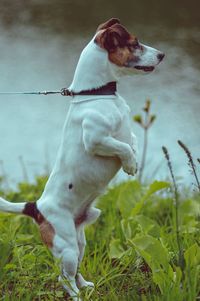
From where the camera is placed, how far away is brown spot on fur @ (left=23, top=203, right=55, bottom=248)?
152 centimetres

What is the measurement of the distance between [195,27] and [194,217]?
1.88m

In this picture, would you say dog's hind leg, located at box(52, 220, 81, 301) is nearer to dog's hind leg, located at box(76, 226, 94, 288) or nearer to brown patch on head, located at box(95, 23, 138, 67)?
dog's hind leg, located at box(76, 226, 94, 288)

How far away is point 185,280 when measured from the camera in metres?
1.58

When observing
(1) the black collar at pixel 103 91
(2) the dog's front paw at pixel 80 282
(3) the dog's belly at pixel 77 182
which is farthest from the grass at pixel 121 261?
(1) the black collar at pixel 103 91

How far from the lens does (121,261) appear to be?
183 cm

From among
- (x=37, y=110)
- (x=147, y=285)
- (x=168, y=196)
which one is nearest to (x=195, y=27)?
(x=37, y=110)

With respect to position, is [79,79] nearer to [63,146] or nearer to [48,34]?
[63,146]

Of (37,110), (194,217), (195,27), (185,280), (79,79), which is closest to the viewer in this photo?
(79,79)

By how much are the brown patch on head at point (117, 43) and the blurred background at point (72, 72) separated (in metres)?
1.22

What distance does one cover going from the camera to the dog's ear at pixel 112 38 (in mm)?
1448

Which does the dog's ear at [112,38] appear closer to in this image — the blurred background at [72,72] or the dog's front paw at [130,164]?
the dog's front paw at [130,164]

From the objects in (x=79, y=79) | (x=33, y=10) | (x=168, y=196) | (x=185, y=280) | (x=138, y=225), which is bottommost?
(x=33, y=10)

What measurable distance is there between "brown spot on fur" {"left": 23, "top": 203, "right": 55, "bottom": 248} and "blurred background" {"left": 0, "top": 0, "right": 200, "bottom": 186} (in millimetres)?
1144

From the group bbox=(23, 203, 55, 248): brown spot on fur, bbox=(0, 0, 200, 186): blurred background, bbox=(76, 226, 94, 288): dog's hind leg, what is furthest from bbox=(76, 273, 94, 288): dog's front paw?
bbox=(0, 0, 200, 186): blurred background
